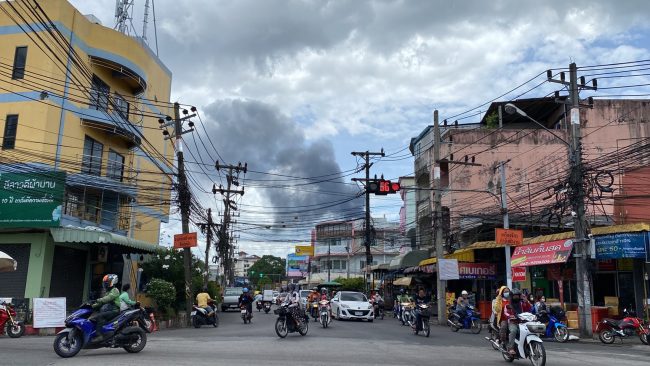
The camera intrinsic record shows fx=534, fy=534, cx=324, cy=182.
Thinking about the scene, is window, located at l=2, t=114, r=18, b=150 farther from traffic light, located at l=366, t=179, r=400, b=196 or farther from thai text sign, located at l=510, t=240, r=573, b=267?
thai text sign, located at l=510, t=240, r=573, b=267

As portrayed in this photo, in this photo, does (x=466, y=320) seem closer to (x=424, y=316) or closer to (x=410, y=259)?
(x=424, y=316)

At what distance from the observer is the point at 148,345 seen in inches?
532

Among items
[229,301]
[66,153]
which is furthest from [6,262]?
[229,301]

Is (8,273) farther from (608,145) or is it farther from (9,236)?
(608,145)

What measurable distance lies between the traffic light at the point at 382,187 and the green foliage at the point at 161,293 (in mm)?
9773

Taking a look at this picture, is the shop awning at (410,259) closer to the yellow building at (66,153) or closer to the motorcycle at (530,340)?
the yellow building at (66,153)

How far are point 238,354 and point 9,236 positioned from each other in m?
15.9

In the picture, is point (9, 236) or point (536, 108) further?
point (536, 108)

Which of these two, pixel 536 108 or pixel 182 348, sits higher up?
pixel 536 108

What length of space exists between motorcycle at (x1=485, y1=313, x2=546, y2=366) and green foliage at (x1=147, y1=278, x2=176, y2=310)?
1626 centimetres

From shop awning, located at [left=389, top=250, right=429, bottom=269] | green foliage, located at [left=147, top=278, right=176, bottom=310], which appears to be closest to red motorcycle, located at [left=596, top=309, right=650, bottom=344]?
green foliage, located at [left=147, top=278, right=176, bottom=310]

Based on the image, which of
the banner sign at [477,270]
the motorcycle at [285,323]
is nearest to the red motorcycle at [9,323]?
the motorcycle at [285,323]

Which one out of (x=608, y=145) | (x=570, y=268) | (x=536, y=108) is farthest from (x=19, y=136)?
(x=608, y=145)

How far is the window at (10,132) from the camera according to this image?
2455cm
